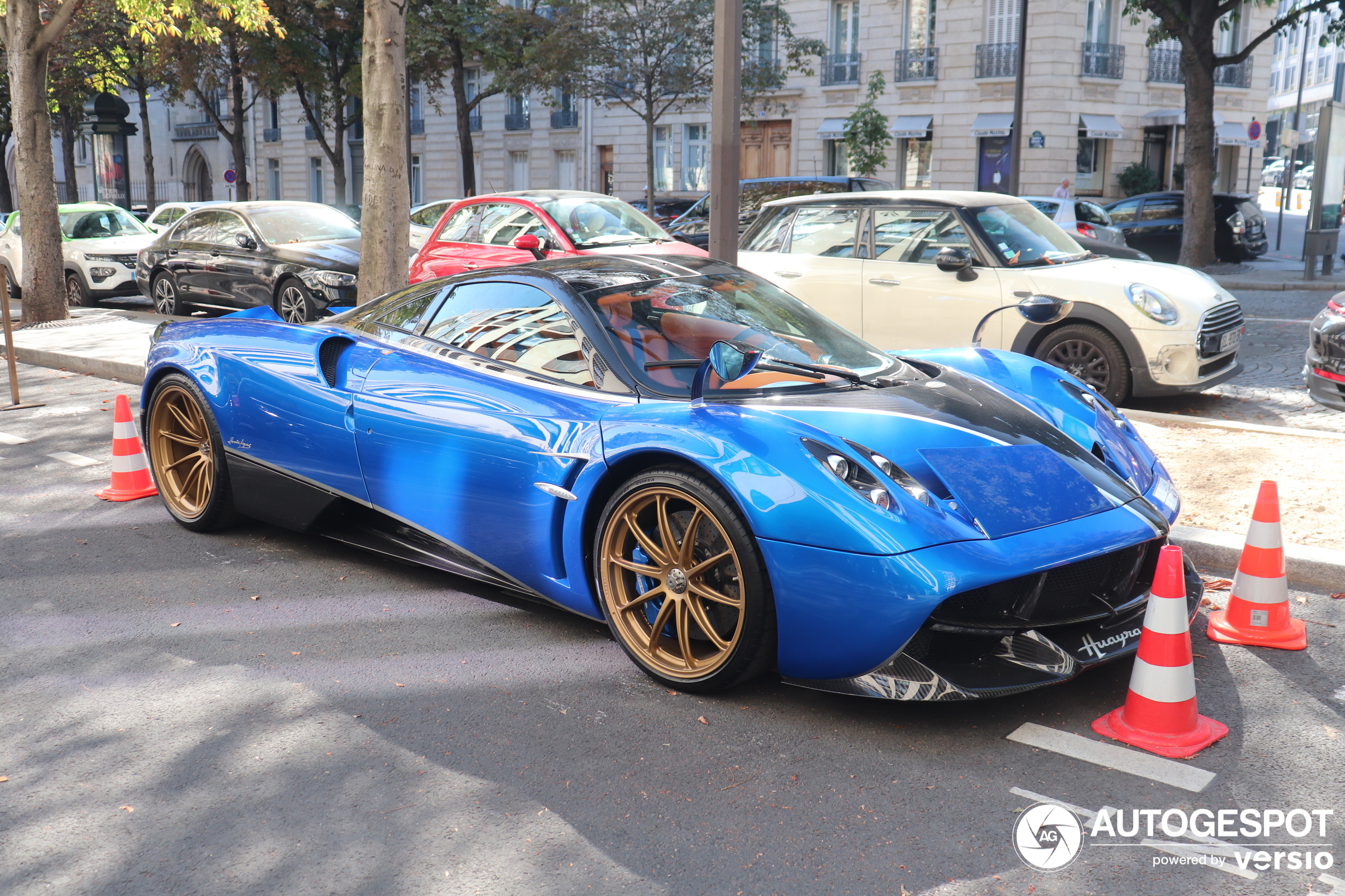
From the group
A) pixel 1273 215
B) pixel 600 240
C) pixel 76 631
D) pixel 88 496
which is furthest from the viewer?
pixel 1273 215

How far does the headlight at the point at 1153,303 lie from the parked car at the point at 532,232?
4684mm

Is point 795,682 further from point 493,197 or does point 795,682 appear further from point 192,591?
point 493,197

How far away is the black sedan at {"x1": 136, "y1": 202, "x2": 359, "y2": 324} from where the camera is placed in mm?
12625

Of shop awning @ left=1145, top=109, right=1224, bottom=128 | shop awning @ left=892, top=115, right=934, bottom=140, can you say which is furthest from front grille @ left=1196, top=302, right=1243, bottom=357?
shop awning @ left=1145, top=109, right=1224, bottom=128

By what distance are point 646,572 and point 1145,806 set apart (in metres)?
1.50

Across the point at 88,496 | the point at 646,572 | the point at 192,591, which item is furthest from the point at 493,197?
the point at 646,572

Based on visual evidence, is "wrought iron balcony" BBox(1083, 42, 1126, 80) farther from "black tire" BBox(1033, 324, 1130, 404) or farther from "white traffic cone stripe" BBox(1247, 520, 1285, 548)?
"white traffic cone stripe" BBox(1247, 520, 1285, 548)

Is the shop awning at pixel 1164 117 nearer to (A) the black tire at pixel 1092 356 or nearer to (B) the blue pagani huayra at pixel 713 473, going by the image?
(A) the black tire at pixel 1092 356

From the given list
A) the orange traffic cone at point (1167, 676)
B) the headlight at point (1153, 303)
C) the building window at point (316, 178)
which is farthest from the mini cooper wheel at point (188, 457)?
the building window at point (316, 178)

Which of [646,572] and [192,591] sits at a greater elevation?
[646,572]

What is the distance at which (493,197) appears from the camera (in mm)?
11961

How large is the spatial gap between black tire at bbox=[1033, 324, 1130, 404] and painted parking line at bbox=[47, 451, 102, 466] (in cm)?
608

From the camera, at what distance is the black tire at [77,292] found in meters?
16.5

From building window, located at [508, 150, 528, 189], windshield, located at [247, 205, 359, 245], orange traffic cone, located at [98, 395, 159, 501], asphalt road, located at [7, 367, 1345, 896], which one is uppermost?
building window, located at [508, 150, 528, 189]
